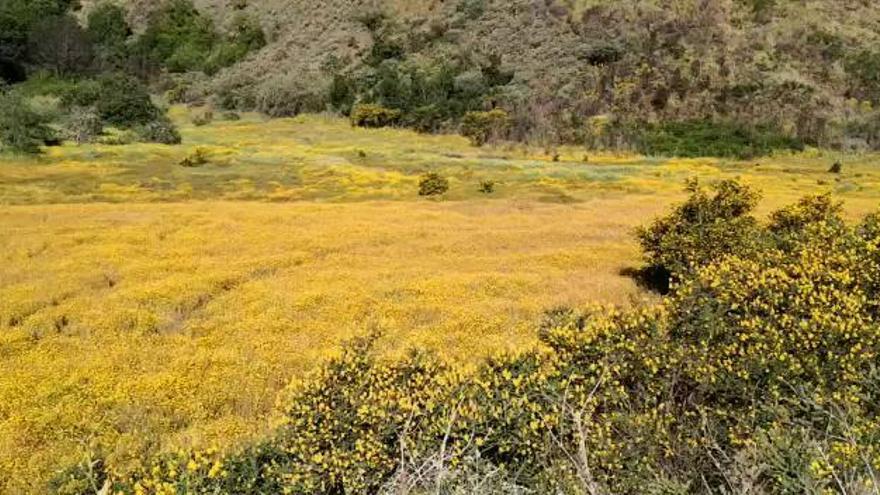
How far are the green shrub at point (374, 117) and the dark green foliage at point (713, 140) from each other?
33.9 meters

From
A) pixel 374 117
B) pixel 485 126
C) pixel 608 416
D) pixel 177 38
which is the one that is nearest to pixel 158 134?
pixel 374 117

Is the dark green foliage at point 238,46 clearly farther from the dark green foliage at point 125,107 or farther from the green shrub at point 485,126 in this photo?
the green shrub at point 485,126

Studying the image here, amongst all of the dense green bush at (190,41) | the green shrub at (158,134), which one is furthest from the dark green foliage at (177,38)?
the green shrub at (158,134)

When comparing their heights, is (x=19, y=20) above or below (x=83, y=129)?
above

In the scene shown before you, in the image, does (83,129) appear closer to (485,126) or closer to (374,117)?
(374,117)

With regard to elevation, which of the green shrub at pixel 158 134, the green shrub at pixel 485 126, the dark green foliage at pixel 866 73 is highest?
the dark green foliage at pixel 866 73

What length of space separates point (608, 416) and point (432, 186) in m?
37.6

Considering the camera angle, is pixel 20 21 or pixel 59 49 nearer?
pixel 59 49

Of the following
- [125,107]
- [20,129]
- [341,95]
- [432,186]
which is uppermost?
[341,95]

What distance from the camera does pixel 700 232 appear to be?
23328 millimetres

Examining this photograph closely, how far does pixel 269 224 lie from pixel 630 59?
79192 mm

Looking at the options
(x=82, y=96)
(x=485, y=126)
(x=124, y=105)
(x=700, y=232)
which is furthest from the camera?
(x=82, y=96)

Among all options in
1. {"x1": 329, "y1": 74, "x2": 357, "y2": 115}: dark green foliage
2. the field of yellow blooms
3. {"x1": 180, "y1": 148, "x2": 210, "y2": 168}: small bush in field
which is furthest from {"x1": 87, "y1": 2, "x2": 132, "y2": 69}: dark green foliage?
{"x1": 180, "y1": 148, "x2": 210, "y2": 168}: small bush in field

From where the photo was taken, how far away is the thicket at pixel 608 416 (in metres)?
9.58
